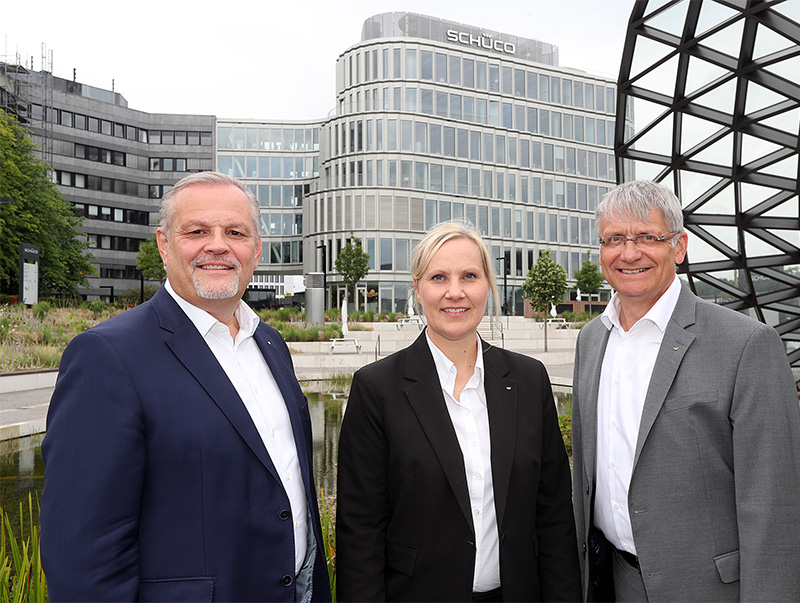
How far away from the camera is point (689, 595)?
2.68 m

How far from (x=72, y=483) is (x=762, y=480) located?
2.67m

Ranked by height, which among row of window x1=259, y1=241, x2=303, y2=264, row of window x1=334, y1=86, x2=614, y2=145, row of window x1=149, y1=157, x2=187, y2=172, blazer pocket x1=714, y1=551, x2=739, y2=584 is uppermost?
row of window x1=334, y1=86, x2=614, y2=145

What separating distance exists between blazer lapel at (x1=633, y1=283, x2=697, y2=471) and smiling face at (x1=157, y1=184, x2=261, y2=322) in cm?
189

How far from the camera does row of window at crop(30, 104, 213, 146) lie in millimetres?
61844

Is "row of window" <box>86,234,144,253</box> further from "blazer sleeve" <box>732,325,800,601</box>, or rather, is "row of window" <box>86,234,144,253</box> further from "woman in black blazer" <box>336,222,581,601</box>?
"blazer sleeve" <box>732,325,800,601</box>

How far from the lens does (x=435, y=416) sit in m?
2.79

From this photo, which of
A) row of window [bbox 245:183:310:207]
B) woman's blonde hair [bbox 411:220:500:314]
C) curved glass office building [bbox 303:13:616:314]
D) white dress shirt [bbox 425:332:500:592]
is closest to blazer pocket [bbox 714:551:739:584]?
white dress shirt [bbox 425:332:500:592]

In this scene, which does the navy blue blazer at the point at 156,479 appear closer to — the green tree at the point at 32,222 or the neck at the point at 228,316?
the neck at the point at 228,316

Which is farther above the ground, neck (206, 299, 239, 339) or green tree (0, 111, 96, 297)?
green tree (0, 111, 96, 297)

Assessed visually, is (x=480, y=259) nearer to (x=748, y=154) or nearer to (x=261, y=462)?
(x=261, y=462)

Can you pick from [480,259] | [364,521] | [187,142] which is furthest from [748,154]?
[187,142]

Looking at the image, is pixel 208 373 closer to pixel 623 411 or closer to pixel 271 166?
pixel 623 411

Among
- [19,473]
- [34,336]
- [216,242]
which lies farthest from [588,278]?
[216,242]

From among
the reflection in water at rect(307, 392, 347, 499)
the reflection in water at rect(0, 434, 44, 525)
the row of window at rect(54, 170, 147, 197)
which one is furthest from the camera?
the row of window at rect(54, 170, 147, 197)
